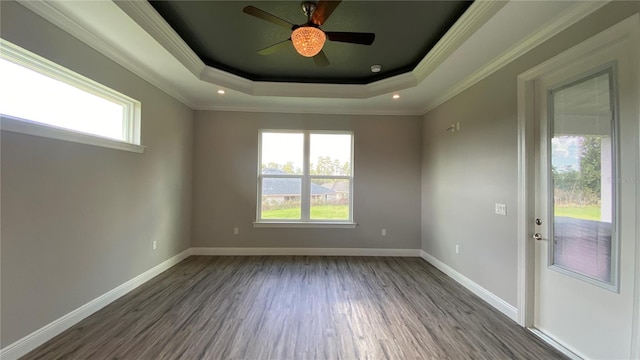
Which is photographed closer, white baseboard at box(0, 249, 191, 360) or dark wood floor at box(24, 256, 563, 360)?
white baseboard at box(0, 249, 191, 360)

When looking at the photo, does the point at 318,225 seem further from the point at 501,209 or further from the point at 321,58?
the point at 321,58

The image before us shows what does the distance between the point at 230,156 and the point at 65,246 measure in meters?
2.44

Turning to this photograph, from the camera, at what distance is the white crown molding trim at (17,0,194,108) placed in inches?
71.1

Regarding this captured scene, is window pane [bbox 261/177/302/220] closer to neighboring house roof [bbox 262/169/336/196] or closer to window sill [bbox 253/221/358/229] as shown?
neighboring house roof [bbox 262/169/336/196]

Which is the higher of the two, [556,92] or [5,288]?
[556,92]

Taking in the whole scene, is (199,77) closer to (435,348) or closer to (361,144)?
(361,144)

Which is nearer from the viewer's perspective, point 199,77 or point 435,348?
point 435,348

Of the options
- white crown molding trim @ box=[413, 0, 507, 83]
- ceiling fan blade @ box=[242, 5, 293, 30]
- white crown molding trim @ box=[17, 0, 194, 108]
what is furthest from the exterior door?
white crown molding trim @ box=[17, 0, 194, 108]

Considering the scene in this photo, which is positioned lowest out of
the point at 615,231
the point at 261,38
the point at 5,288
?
the point at 5,288

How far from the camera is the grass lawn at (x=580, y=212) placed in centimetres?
174

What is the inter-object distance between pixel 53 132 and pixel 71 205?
2.10 feet

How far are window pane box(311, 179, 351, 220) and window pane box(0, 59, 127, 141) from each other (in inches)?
114

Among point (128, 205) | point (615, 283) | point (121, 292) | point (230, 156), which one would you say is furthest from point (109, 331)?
point (615, 283)

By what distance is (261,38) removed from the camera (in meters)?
2.59
